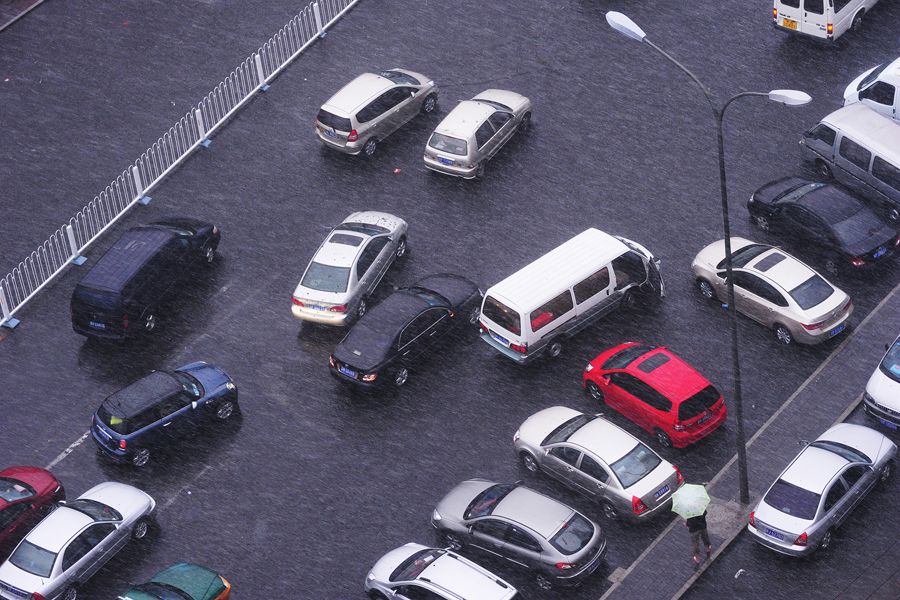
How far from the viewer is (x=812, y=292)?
107 ft

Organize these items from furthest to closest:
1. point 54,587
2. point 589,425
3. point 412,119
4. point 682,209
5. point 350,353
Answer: point 412,119
point 682,209
point 350,353
point 589,425
point 54,587

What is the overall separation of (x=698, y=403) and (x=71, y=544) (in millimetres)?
12985

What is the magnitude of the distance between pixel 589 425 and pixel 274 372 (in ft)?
25.0

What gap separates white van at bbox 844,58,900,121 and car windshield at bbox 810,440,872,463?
12043mm

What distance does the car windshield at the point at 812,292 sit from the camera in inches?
1273

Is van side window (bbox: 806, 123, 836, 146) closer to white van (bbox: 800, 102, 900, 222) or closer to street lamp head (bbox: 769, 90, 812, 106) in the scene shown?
white van (bbox: 800, 102, 900, 222)

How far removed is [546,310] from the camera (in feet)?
106

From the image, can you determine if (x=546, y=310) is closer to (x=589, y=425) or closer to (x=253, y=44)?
(x=589, y=425)

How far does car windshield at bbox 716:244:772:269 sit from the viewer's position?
109 feet

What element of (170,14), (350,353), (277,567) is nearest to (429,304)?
(350,353)

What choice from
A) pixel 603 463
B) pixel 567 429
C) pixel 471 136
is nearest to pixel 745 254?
pixel 567 429

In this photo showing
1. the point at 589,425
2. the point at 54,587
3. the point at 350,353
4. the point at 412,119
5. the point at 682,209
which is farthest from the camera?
the point at 412,119

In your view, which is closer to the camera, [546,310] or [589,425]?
[589,425]

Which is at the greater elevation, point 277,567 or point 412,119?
point 412,119
